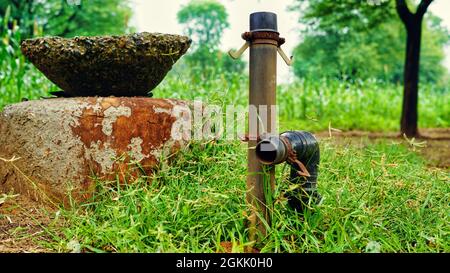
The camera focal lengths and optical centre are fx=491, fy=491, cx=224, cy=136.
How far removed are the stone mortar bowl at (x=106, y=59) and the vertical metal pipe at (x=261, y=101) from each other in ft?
3.46

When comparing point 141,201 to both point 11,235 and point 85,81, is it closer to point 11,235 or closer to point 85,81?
point 11,235

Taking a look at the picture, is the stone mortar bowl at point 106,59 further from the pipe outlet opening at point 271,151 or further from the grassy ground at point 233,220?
the pipe outlet opening at point 271,151

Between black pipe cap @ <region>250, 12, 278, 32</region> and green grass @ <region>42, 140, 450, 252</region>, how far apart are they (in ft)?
2.34

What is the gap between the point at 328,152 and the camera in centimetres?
381

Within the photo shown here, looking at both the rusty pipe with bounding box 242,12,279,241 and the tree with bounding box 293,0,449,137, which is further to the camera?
the tree with bounding box 293,0,449,137

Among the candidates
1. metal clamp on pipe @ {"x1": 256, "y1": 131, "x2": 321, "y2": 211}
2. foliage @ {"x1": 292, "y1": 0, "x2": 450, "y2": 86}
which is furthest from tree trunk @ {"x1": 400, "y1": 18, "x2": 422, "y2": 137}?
foliage @ {"x1": 292, "y1": 0, "x2": 450, "y2": 86}

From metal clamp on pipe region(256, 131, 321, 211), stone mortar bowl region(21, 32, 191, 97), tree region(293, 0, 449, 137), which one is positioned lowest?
metal clamp on pipe region(256, 131, 321, 211)

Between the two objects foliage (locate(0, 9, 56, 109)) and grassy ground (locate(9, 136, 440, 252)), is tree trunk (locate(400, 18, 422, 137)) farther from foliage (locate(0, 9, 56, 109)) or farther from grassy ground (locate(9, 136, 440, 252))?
foliage (locate(0, 9, 56, 109))

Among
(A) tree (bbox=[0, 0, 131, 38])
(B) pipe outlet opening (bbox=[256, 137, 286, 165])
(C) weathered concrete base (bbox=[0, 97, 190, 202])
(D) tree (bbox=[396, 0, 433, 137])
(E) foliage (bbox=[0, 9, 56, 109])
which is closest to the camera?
(B) pipe outlet opening (bbox=[256, 137, 286, 165])

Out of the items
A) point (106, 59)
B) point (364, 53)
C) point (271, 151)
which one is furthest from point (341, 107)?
point (364, 53)

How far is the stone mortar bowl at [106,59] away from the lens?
2949mm

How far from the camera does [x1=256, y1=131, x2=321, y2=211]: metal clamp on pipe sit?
2066mm

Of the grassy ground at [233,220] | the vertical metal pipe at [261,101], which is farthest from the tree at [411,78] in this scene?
the vertical metal pipe at [261,101]
